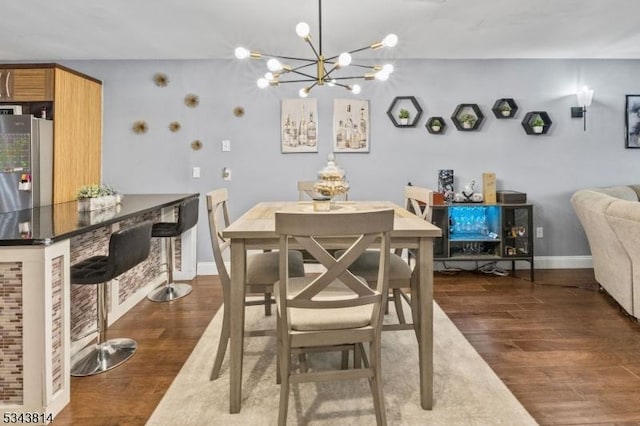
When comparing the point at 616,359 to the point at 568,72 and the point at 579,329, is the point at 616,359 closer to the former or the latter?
the point at 579,329

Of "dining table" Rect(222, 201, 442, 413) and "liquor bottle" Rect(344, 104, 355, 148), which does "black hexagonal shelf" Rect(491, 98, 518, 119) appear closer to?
"liquor bottle" Rect(344, 104, 355, 148)

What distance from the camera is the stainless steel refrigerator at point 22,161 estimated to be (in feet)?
10.7

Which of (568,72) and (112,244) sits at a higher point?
(568,72)

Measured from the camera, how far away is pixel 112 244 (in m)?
1.88

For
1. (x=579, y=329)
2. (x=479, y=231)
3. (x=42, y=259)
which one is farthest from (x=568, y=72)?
(x=42, y=259)

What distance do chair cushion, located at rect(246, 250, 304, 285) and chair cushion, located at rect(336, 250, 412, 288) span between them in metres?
0.35

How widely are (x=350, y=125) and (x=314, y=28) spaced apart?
1156 millimetres

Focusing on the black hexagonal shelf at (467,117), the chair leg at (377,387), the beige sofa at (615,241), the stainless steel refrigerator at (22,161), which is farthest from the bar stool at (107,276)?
the black hexagonal shelf at (467,117)

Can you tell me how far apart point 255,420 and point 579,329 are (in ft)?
7.45

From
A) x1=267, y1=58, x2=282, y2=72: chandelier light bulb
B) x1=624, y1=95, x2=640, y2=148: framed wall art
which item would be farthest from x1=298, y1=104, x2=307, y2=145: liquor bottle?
x1=624, y1=95, x2=640, y2=148: framed wall art

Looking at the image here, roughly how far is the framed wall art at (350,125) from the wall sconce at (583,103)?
2.24 m

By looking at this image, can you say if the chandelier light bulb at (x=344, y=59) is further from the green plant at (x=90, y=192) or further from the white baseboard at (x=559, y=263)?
the white baseboard at (x=559, y=263)

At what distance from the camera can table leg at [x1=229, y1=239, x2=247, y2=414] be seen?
1.71m

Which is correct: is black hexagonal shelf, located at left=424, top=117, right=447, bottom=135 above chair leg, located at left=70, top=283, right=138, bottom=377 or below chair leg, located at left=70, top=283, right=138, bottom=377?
above
